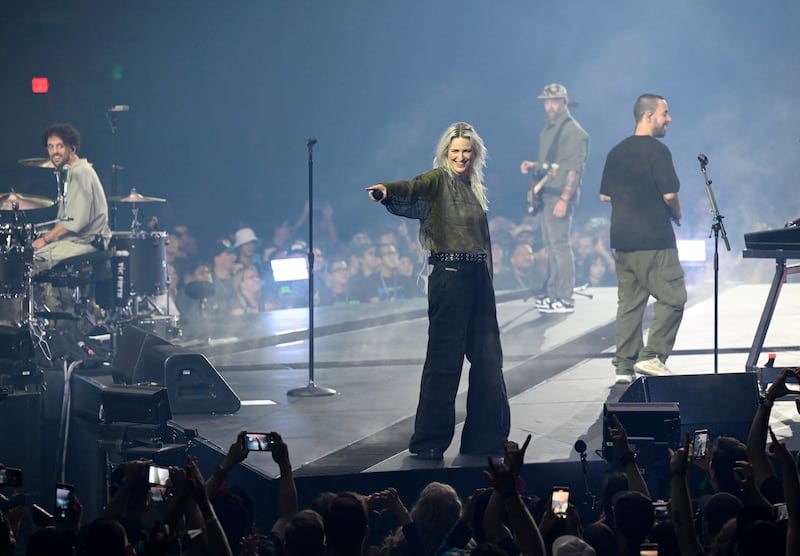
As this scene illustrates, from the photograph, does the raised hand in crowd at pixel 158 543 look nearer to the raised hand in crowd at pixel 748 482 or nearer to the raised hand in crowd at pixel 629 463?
the raised hand in crowd at pixel 629 463

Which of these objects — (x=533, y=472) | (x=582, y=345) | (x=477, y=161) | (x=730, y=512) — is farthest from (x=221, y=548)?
(x=582, y=345)

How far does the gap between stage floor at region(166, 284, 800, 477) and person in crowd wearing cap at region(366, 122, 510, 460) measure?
0.21 metres

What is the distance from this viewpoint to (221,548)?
12.6ft

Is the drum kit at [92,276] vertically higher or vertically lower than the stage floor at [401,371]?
higher

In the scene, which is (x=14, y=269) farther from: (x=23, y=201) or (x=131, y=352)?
(x=131, y=352)

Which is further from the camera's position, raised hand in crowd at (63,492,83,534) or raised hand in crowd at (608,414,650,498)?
raised hand in crowd at (608,414,650,498)

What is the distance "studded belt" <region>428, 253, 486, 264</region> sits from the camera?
642cm

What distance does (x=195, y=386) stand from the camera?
8336mm

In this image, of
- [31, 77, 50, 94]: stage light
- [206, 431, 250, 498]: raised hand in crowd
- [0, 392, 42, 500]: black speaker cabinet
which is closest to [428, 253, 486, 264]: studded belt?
[206, 431, 250, 498]: raised hand in crowd

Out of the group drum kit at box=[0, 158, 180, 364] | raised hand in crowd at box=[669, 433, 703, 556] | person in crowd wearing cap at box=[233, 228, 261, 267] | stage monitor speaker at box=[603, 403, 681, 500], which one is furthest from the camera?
person in crowd wearing cap at box=[233, 228, 261, 267]

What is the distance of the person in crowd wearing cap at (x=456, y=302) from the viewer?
6418 millimetres

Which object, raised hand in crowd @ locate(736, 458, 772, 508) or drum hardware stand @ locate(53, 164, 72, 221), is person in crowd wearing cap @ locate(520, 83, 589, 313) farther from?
raised hand in crowd @ locate(736, 458, 772, 508)

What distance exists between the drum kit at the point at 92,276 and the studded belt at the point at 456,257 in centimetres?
521

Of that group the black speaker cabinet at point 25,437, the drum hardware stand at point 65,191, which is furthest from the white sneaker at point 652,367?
the drum hardware stand at point 65,191
